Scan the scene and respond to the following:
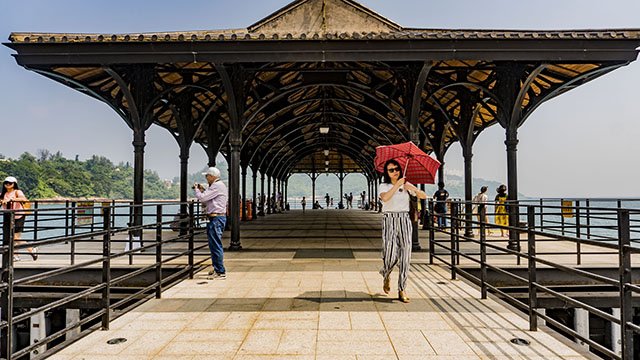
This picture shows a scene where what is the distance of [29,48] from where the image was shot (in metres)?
7.86

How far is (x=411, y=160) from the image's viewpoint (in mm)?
4715

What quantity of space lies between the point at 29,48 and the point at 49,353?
695cm

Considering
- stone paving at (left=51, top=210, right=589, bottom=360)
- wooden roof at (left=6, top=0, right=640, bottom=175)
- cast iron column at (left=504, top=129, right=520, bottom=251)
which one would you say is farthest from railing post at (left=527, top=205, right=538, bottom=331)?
cast iron column at (left=504, top=129, right=520, bottom=251)

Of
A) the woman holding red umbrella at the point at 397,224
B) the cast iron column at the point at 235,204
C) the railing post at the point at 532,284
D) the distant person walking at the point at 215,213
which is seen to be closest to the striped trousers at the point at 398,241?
the woman holding red umbrella at the point at 397,224

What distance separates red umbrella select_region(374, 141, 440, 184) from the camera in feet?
15.3

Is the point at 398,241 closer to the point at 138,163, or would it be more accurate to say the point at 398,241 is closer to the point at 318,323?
the point at 318,323

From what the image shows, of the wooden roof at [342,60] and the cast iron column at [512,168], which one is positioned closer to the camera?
the wooden roof at [342,60]

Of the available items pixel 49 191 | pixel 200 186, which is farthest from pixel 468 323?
pixel 49 191

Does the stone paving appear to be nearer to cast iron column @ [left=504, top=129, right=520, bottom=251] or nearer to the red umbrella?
the red umbrella

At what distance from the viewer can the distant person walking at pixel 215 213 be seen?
602 cm

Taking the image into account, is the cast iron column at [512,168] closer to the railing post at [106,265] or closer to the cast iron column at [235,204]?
the cast iron column at [235,204]

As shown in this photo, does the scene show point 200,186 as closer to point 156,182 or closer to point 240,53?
point 240,53

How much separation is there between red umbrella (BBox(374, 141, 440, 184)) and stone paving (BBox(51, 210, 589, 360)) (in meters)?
1.43

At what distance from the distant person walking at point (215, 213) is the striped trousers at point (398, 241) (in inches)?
98.7
